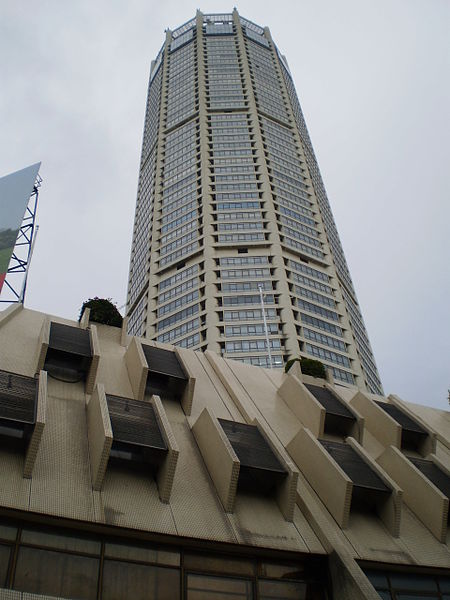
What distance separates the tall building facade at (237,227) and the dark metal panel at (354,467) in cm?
5549

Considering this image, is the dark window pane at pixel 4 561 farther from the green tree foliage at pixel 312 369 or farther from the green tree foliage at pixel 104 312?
the green tree foliage at pixel 312 369

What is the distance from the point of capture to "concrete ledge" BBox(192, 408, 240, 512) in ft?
54.3

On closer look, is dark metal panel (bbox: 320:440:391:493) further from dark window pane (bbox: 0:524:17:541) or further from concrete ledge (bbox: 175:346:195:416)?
dark window pane (bbox: 0:524:17:541)

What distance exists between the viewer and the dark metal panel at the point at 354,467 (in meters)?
18.9

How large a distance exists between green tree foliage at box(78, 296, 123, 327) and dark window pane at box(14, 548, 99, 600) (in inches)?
630

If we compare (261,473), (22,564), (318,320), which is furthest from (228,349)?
(22,564)

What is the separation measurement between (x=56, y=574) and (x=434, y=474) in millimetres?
15618

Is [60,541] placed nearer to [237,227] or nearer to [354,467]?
[354,467]

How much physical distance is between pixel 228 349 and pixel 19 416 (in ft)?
218

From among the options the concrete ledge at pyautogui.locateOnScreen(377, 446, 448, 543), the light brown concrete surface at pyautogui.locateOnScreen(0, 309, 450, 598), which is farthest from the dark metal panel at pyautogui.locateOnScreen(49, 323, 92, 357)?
the concrete ledge at pyautogui.locateOnScreen(377, 446, 448, 543)

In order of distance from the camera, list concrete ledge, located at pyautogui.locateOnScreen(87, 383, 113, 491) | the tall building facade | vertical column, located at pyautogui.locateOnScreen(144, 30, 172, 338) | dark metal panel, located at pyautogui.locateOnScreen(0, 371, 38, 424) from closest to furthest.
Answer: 1. concrete ledge, located at pyautogui.locateOnScreen(87, 383, 113, 491)
2. dark metal panel, located at pyautogui.locateOnScreen(0, 371, 38, 424)
3. the tall building facade
4. vertical column, located at pyautogui.locateOnScreen(144, 30, 172, 338)

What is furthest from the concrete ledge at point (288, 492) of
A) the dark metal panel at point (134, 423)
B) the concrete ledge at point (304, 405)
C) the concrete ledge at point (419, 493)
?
the concrete ledge at point (419, 493)

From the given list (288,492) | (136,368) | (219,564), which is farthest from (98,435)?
(136,368)

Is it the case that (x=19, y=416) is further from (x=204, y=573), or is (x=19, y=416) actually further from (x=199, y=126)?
(x=199, y=126)
